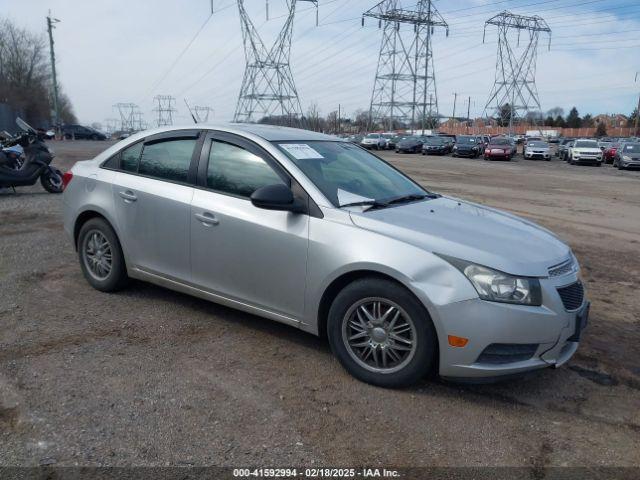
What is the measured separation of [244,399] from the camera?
331cm

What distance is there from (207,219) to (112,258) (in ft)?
4.36

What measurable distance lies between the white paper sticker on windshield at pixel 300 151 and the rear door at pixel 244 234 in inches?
7.3

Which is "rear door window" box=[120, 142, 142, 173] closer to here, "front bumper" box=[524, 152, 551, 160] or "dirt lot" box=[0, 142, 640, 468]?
"dirt lot" box=[0, 142, 640, 468]

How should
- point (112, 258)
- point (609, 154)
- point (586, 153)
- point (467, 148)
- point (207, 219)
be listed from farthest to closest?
point (467, 148), point (609, 154), point (586, 153), point (112, 258), point (207, 219)

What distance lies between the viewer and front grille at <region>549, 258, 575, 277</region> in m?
3.39

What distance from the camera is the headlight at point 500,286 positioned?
3164 millimetres

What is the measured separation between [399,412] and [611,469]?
112 centimetres

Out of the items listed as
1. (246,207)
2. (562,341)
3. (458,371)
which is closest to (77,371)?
(246,207)

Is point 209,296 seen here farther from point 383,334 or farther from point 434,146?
point 434,146

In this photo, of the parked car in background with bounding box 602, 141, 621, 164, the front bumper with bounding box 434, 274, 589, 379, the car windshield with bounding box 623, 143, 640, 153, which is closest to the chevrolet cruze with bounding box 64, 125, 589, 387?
the front bumper with bounding box 434, 274, 589, 379

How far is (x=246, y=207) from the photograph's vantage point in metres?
3.99

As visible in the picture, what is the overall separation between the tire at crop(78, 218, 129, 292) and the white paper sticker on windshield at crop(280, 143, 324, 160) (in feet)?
6.07

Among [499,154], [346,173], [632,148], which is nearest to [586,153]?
[632,148]

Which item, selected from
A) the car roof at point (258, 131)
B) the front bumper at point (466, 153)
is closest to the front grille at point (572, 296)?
the car roof at point (258, 131)
